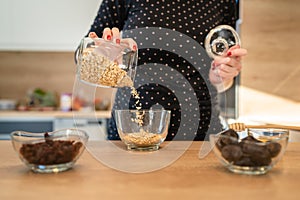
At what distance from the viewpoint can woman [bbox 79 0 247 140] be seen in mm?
1154

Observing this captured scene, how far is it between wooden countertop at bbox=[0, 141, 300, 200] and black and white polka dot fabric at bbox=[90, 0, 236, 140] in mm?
423

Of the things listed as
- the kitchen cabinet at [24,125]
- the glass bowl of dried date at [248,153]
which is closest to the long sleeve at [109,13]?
the glass bowl of dried date at [248,153]

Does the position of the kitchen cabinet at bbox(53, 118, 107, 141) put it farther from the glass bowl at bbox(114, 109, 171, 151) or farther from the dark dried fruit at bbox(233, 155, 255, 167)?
the dark dried fruit at bbox(233, 155, 255, 167)

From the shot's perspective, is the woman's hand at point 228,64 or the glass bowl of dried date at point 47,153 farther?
the woman's hand at point 228,64

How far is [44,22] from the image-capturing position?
8.07 ft

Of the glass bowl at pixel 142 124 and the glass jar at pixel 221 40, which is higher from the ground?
the glass jar at pixel 221 40

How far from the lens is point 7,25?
8.07 feet

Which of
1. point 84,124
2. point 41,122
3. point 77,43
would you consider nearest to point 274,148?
point 84,124

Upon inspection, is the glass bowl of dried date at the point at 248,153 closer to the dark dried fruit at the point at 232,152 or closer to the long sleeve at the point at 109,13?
the dark dried fruit at the point at 232,152

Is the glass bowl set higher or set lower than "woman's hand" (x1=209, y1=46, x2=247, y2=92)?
lower

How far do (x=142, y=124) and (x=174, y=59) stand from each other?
341 mm

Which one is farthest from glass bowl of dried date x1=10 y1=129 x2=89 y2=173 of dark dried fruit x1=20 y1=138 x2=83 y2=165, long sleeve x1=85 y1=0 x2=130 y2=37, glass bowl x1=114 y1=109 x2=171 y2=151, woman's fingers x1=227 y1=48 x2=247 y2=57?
long sleeve x1=85 y1=0 x2=130 y2=37

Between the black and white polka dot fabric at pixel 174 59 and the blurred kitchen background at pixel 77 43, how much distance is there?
3.40 ft

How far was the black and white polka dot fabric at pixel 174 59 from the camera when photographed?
1.15m
